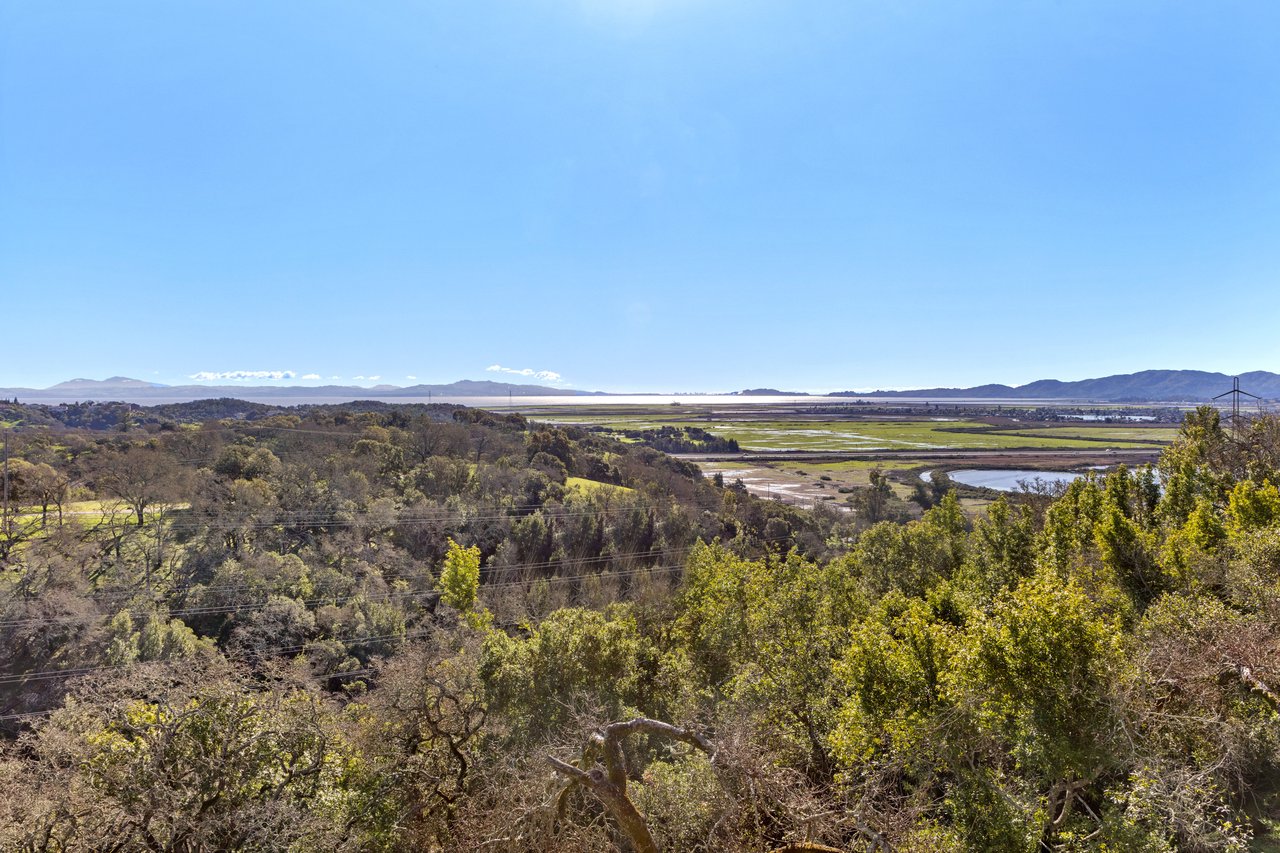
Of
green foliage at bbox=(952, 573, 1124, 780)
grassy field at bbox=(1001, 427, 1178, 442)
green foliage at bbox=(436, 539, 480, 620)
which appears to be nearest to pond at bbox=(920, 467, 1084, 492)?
grassy field at bbox=(1001, 427, 1178, 442)

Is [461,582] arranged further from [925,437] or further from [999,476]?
[925,437]

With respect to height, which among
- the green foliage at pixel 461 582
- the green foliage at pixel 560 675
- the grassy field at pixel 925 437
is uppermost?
the grassy field at pixel 925 437

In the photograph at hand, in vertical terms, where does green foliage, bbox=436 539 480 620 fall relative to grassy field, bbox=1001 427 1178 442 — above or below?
below

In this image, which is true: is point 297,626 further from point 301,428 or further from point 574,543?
point 301,428

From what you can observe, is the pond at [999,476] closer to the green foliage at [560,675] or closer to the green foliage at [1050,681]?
the green foliage at [560,675]

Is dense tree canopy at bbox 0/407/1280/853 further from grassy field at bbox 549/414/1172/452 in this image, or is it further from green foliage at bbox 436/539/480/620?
grassy field at bbox 549/414/1172/452

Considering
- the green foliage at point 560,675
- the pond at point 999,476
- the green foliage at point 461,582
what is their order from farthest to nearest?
1. the pond at point 999,476
2. the green foliage at point 461,582
3. the green foliage at point 560,675

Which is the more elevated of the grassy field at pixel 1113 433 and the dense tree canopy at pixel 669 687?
the grassy field at pixel 1113 433

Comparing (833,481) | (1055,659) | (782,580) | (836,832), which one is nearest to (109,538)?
(782,580)

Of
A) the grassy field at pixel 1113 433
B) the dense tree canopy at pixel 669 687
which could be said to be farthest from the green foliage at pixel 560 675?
the grassy field at pixel 1113 433

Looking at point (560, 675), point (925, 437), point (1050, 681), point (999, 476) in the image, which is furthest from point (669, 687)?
point (925, 437)

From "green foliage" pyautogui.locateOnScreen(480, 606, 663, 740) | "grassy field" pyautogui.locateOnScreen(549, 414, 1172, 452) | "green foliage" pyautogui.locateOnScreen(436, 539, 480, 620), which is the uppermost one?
"grassy field" pyautogui.locateOnScreen(549, 414, 1172, 452)
